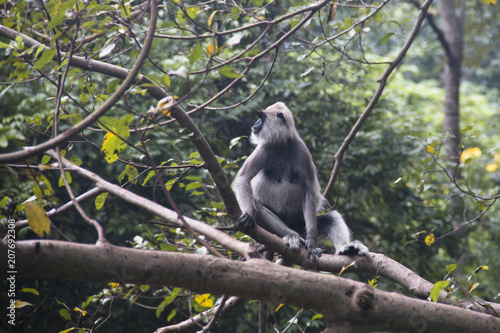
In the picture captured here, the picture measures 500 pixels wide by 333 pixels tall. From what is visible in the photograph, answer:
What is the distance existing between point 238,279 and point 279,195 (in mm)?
3166

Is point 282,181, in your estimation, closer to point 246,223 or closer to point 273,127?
point 273,127

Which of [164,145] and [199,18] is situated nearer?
[164,145]

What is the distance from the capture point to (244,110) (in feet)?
23.1

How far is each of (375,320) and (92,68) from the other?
88.3 inches

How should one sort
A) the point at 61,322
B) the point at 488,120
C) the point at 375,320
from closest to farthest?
1. the point at 375,320
2. the point at 61,322
3. the point at 488,120

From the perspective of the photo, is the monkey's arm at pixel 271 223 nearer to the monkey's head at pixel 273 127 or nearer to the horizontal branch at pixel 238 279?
the monkey's head at pixel 273 127

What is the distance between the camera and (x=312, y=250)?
387cm

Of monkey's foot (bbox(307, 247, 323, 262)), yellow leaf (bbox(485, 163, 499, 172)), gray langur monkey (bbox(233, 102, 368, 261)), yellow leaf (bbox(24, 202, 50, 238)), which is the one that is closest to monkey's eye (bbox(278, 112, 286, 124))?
gray langur monkey (bbox(233, 102, 368, 261))

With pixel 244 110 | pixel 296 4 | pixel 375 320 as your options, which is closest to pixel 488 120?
pixel 244 110

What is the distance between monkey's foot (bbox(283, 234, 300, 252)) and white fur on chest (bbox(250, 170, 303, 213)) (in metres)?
0.75

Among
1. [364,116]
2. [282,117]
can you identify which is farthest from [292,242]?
[282,117]

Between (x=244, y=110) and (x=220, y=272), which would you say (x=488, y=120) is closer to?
(x=244, y=110)

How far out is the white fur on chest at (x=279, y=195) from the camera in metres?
4.85

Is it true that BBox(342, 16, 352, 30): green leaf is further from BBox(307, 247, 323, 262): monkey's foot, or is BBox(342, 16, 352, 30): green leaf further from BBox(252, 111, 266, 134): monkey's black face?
BBox(307, 247, 323, 262): monkey's foot
